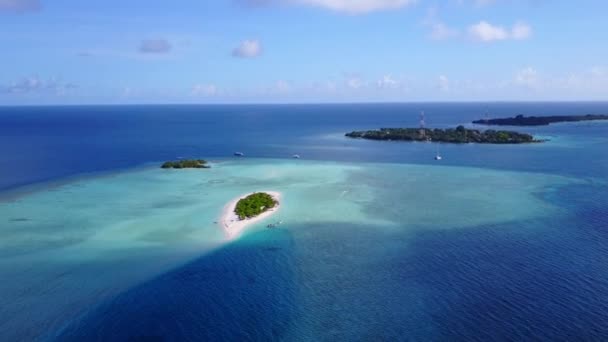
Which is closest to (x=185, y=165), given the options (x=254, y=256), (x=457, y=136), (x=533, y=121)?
(x=254, y=256)

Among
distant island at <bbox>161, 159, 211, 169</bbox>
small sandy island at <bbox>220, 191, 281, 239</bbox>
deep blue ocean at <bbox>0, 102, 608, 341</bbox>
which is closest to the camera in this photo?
deep blue ocean at <bbox>0, 102, 608, 341</bbox>

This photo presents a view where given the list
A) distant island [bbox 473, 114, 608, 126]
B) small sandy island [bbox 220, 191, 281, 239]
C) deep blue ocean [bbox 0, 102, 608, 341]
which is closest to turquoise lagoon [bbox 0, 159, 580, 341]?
deep blue ocean [bbox 0, 102, 608, 341]

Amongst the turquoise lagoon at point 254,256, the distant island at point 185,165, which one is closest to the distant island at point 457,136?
the turquoise lagoon at point 254,256

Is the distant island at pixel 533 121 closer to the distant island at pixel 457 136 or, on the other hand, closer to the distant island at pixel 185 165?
the distant island at pixel 457 136

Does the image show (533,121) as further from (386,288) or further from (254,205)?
(386,288)

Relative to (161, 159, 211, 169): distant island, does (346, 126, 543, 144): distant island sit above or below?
above

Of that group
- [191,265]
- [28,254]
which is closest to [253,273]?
[191,265]

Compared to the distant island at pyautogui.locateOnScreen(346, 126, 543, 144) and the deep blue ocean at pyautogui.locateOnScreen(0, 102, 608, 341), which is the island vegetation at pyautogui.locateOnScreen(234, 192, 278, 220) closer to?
the deep blue ocean at pyautogui.locateOnScreen(0, 102, 608, 341)

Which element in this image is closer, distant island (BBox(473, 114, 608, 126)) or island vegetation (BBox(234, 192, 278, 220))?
island vegetation (BBox(234, 192, 278, 220))
